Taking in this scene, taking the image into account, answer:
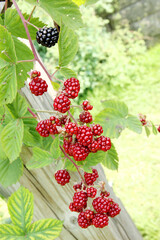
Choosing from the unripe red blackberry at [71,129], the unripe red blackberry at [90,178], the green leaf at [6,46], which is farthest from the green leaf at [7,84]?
the unripe red blackberry at [90,178]

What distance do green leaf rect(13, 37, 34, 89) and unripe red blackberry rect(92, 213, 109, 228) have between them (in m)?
0.31

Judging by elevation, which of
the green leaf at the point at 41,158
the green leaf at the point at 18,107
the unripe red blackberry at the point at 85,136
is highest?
the green leaf at the point at 18,107

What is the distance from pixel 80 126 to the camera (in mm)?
487

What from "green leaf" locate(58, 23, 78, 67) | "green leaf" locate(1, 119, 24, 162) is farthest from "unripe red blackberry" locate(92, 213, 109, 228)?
"green leaf" locate(58, 23, 78, 67)

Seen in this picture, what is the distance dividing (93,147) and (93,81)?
3.18 meters

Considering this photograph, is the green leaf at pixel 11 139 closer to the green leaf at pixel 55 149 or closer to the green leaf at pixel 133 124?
the green leaf at pixel 55 149

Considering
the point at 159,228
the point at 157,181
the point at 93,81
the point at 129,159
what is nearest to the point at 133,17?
the point at 93,81

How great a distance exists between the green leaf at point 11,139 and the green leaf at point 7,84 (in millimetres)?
57

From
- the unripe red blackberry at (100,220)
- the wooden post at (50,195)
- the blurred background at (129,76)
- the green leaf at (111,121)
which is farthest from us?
the blurred background at (129,76)

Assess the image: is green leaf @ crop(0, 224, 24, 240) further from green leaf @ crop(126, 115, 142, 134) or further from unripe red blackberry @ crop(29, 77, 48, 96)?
green leaf @ crop(126, 115, 142, 134)

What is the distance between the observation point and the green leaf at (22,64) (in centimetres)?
60

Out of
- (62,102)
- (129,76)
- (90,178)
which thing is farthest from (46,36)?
(129,76)

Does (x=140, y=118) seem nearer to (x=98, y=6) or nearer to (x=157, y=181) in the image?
(x=157, y=181)

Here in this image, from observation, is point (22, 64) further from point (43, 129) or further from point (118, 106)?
point (118, 106)
